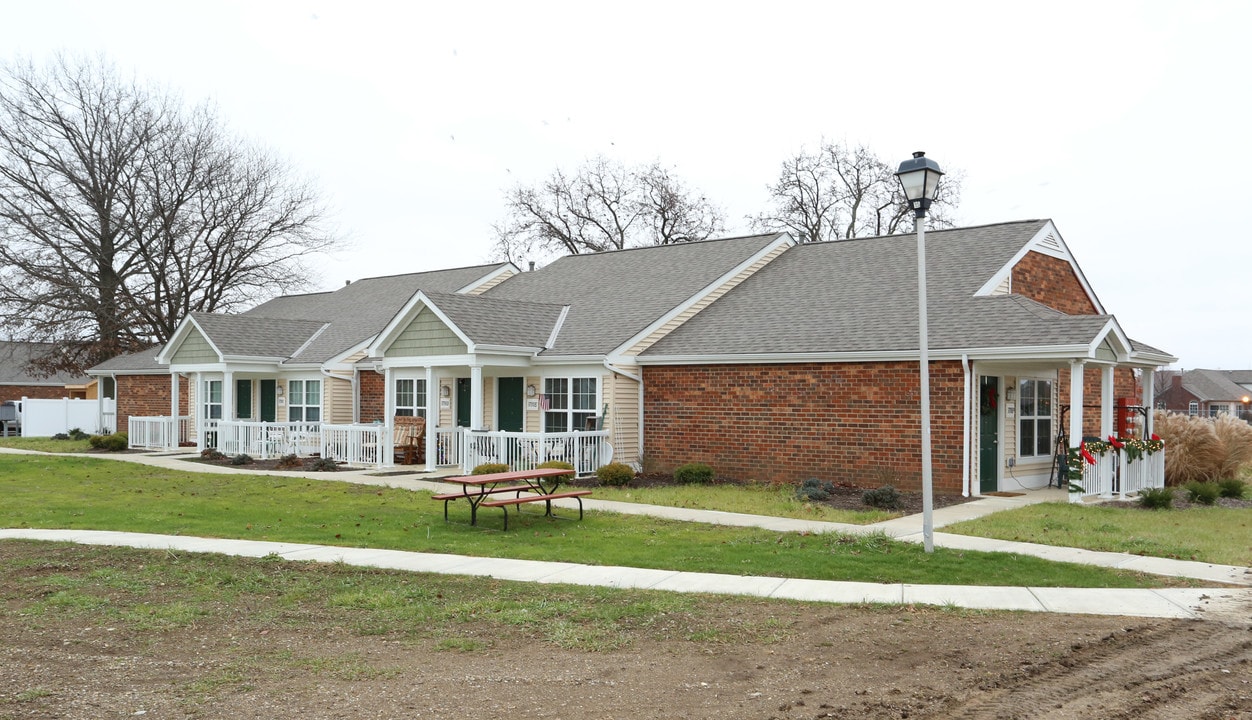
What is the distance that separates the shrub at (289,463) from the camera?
76.0 ft

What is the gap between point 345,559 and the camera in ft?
35.1

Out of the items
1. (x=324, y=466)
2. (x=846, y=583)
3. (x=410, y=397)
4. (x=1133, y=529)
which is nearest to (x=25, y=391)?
(x=410, y=397)

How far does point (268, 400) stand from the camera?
98.3ft

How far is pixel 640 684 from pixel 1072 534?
8.34 m

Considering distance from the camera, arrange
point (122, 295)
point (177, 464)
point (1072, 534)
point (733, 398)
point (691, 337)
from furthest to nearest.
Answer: point (122, 295)
point (177, 464)
point (691, 337)
point (733, 398)
point (1072, 534)

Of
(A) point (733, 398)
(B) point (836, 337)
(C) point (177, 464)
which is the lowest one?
(C) point (177, 464)

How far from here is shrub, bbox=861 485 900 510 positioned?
15477 millimetres

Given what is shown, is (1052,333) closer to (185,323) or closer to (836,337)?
(836,337)

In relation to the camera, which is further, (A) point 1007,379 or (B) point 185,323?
(B) point 185,323

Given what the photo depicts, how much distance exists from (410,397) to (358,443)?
6.52ft

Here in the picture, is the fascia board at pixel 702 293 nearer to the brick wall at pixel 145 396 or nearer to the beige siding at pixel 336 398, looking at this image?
the beige siding at pixel 336 398

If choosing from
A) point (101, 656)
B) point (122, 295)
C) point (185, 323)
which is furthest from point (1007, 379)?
point (122, 295)

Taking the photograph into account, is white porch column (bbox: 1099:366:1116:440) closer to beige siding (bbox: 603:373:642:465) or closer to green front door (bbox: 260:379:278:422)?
beige siding (bbox: 603:373:642:465)

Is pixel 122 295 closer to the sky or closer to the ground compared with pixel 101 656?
closer to the sky
